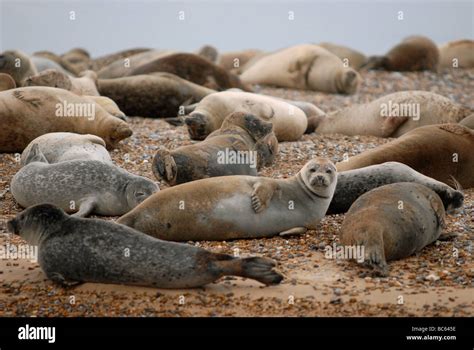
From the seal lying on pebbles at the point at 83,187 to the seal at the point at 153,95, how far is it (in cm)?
433

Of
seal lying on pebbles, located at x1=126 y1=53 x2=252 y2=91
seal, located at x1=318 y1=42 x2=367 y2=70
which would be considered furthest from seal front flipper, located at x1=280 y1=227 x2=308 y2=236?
seal, located at x1=318 y1=42 x2=367 y2=70

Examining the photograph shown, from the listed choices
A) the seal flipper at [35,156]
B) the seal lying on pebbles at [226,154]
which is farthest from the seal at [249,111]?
the seal flipper at [35,156]

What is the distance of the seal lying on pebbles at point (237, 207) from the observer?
721 cm

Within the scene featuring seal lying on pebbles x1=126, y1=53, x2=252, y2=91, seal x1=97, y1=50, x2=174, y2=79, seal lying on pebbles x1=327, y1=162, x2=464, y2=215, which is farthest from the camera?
seal x1=97, y1=50, x2=174, y2=79

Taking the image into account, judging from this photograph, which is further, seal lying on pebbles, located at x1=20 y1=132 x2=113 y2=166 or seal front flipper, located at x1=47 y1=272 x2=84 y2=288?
seal lying on pebbles, located at x1=20 y1=132 x2=113 y2=166

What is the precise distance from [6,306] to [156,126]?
5825mm

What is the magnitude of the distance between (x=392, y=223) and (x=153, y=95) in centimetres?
629

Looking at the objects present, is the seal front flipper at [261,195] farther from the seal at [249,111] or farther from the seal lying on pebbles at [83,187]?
the seal at [249,111]

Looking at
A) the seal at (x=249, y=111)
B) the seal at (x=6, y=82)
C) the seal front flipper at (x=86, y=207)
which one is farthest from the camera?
the seal at (x=6, y=82)

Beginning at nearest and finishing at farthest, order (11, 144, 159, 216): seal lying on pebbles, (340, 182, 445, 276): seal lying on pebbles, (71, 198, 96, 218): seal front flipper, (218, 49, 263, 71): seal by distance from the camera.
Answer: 1. (340, 182, 445, 276): seal lying on pebbles
2. (71, 198, 96, 218): seal front flipper
3. (11, 144, 159, 216): seal lying on pebbles
4. (218, 49, 263, 71): seal

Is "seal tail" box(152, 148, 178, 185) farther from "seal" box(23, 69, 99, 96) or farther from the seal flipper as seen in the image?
"seal" box(23, 69, 99, 96)

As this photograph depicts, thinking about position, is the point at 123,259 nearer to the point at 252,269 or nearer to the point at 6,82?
the point at 252,269

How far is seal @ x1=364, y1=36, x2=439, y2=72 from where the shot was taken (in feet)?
61.9

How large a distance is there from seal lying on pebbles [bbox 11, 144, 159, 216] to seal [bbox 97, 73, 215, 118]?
170 inches
